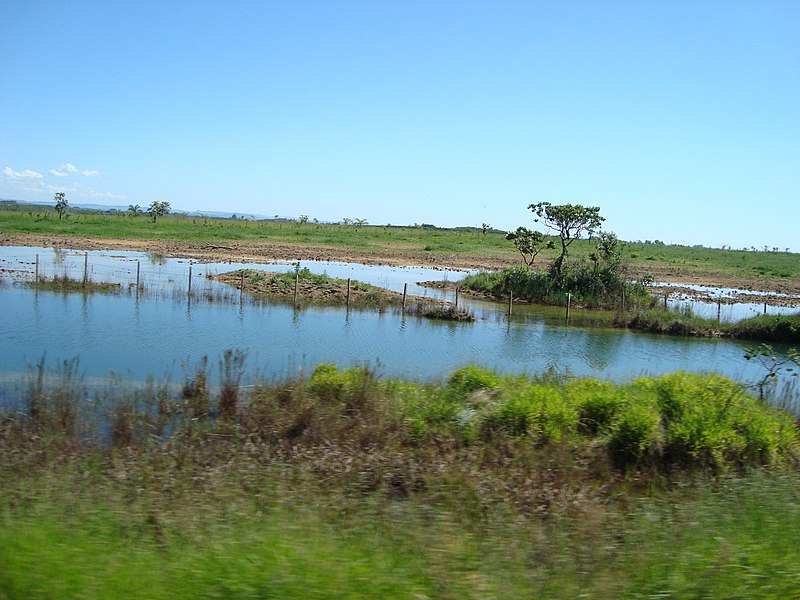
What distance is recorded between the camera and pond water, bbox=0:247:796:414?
20016mm

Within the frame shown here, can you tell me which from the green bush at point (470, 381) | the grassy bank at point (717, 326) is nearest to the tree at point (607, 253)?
the grassy bank at point (717, 326)

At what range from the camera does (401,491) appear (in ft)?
31.7

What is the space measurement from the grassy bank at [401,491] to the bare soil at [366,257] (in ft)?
144

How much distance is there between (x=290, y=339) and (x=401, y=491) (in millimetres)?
16113

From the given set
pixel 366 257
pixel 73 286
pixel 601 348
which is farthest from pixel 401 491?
pixel 366 257

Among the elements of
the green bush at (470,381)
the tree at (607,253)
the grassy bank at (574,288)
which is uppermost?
the tree at (607,253)

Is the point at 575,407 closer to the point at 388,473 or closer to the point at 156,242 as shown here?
the point at 388,473

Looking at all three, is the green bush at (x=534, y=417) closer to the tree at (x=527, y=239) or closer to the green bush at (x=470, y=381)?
the green bush at (x=470, y=381)

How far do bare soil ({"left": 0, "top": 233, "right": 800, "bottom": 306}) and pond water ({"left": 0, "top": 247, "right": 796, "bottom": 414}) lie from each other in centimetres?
2320

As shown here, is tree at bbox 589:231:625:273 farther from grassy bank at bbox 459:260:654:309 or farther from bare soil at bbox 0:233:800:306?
bare soil at bbox 0:233:800:306

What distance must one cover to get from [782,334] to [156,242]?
2345 inches

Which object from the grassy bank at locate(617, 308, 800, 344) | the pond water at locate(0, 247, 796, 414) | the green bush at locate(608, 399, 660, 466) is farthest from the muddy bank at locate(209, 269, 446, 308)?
the green bush at locate(608, 399, 660, 466)

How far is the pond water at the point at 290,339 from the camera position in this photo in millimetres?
20016

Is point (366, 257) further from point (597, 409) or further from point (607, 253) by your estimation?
point (597, 409)
